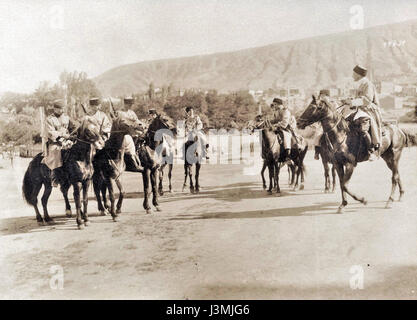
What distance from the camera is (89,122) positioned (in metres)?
7.93

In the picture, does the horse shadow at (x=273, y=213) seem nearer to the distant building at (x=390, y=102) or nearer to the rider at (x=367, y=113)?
the rider at (x=367, y=113)

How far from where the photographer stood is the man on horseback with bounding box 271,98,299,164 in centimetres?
1152

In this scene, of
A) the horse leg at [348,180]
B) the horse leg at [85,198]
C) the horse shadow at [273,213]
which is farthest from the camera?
the horse shadow at [273,213]

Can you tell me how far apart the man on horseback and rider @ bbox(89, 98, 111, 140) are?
17.7ft

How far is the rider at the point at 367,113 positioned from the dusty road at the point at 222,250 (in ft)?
5.32

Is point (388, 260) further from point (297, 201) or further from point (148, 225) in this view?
point (148, 225)

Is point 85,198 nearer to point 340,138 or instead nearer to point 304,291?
point 304,291

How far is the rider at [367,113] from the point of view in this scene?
28.4 ft


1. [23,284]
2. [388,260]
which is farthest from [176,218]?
[388,260]

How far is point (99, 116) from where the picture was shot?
8984 mm

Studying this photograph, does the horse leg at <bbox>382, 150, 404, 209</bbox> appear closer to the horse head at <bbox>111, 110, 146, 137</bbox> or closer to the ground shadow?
the ground shadow

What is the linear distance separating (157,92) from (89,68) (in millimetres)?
3054

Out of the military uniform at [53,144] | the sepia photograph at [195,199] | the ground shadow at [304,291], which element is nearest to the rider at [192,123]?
the sepia photograph at [195,199]

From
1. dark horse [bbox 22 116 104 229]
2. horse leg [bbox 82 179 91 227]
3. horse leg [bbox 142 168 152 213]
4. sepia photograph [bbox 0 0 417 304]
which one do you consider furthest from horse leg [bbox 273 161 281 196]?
horse leg [bbox 82 179 91 227]
